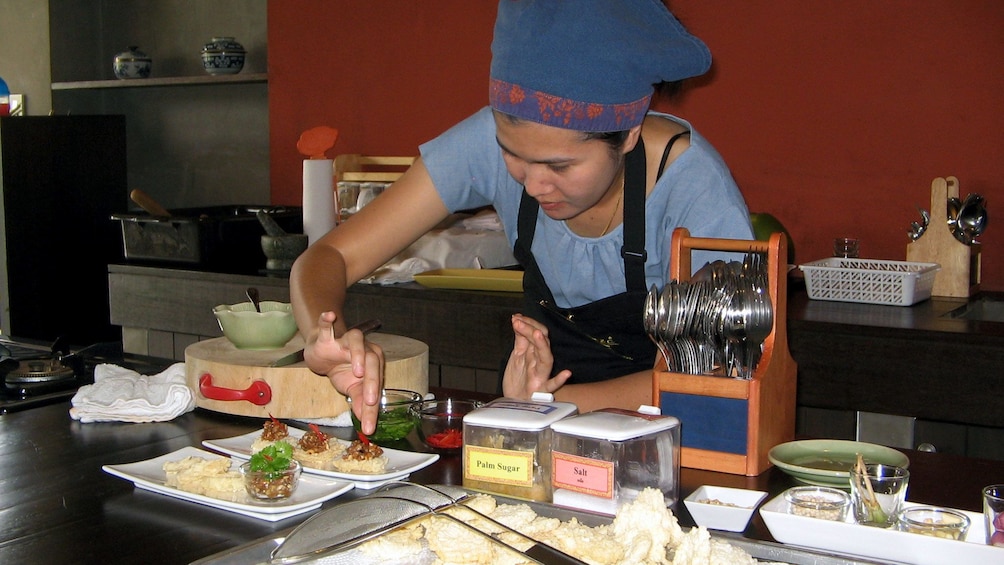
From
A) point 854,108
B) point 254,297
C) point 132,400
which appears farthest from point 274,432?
point 854,108

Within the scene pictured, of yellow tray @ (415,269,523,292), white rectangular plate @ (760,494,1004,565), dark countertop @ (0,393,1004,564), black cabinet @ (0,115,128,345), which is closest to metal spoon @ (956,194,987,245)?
yellow tray @ (415,269,523,292)

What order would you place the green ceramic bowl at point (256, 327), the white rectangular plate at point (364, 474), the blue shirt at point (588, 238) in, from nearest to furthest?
the white rectangular plate at point (364, 474), the blue shirt at point (588, 238), the green ceramic bowl at point (256, 327)

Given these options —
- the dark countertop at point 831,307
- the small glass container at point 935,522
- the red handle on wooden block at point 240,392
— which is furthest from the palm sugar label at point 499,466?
the dark countertop at point 831,307

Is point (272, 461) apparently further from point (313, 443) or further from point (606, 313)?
point (606, 313)

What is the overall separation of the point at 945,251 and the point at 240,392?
2.09 meters

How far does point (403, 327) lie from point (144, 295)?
4.00 feet

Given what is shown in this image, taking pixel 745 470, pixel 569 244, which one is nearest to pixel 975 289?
pixel 569 244

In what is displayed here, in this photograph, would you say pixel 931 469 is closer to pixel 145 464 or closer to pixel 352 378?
pixel 352 378

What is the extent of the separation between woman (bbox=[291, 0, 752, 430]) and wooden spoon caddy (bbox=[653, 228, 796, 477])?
211 mm

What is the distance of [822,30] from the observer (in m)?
3.15

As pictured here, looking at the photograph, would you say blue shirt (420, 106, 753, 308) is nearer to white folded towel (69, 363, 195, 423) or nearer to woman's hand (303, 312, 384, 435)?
woman's hand (303, 312, 384, 435)

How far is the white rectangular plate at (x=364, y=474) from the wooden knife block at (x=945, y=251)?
1967mm

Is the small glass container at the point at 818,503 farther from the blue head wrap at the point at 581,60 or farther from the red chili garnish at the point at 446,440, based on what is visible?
the blue head wrap at the point at 581,60

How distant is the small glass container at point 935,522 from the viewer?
1.07 metres
